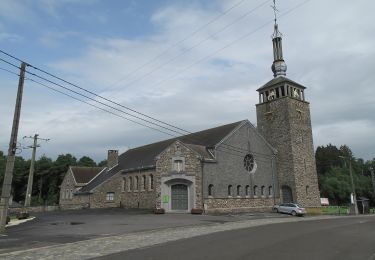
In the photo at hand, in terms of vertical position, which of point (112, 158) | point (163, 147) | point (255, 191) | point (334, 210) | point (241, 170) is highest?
point (163, 147)

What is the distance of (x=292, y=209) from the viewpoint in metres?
40.0

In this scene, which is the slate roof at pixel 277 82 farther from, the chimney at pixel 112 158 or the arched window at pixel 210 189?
the chimney at pixel 112 158

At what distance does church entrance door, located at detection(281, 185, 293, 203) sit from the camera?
151 feet

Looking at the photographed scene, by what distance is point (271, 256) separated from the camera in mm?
11062

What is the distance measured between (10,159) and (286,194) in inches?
1355

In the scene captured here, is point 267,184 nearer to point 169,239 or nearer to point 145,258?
point 169,239

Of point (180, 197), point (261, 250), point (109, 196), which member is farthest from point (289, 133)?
point (261, 250)

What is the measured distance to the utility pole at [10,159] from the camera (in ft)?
63.7

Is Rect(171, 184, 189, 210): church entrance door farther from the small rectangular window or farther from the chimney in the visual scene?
the chimney

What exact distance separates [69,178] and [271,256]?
52.9m

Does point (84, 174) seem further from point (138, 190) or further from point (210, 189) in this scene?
point (210, 189)

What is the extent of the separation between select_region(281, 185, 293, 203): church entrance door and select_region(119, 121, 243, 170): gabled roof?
33.9 feet

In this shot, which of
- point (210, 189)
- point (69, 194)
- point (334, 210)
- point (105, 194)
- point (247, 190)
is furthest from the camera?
point (69, 194)

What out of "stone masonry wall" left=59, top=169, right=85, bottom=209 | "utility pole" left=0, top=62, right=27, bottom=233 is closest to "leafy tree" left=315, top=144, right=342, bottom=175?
"stone masonry wall" left=59, top=169, right=85, bottom=209
